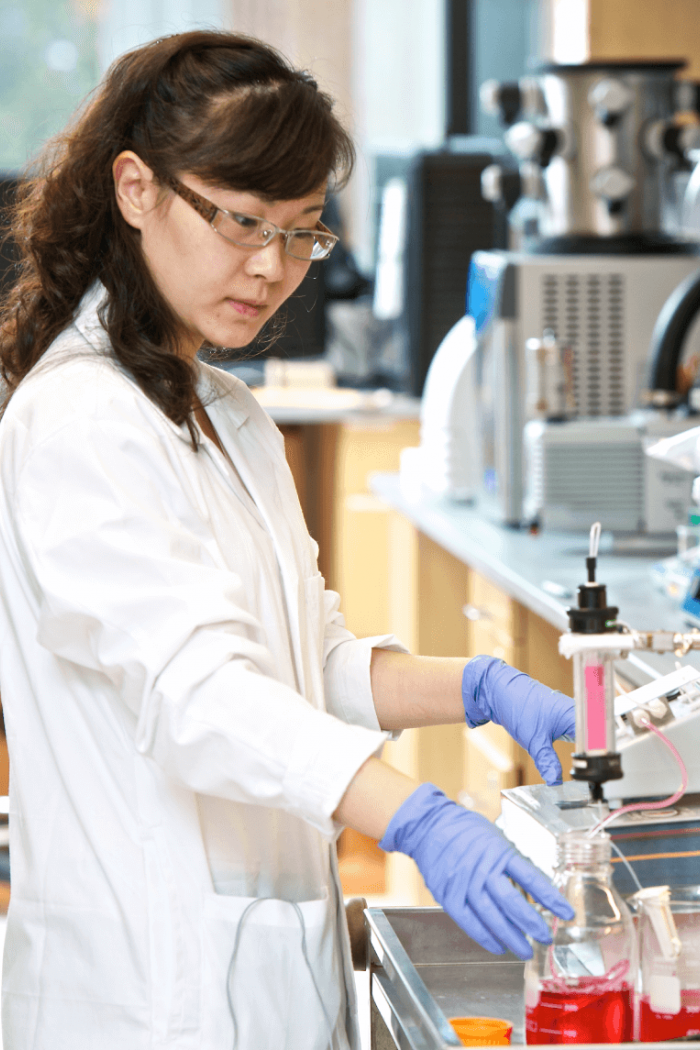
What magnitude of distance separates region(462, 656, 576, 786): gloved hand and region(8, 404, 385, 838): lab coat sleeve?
0.30 m

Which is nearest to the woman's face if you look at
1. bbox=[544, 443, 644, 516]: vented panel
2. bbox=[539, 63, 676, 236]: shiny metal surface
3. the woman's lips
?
the woman's lips

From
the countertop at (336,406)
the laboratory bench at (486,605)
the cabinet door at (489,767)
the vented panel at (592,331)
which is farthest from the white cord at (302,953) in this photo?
the countertop at (336,406)

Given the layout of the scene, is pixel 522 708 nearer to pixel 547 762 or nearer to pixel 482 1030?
pixel 547 762

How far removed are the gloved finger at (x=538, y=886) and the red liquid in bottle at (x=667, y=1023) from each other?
9 centimetres

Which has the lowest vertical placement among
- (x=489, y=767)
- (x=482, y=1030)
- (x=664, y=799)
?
(x=489, y=767)

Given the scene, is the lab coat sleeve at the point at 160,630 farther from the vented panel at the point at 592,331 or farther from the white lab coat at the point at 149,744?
the vented panel at the point at 592,331

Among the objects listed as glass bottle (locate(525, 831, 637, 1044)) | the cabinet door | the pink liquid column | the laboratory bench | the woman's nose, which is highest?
the woman's nose

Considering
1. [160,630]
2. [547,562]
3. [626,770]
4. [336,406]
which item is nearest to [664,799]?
[626,770]

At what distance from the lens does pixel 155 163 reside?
3.88 feet

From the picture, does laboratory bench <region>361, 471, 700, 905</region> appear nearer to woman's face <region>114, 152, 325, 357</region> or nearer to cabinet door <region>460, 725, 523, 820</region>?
cabinet door <region>460, 725, 523, 820</region>

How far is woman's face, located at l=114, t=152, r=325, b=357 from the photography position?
1.18 m

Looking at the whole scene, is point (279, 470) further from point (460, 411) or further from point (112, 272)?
point (460, 411)

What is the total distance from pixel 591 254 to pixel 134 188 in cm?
174

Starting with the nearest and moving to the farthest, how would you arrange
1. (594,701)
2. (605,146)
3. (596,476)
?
1. (594,701)
2. (596,476)
3. (605,146)
